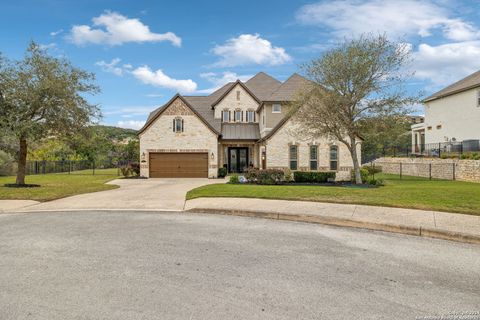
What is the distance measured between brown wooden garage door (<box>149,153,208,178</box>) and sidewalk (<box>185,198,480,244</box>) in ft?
50.4

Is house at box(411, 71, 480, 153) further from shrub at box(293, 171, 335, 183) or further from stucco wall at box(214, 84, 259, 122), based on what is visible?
stucco wall at box(214, 84, 259, 122)

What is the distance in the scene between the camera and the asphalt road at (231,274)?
12.9 feet

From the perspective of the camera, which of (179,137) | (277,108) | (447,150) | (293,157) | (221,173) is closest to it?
(293,157)

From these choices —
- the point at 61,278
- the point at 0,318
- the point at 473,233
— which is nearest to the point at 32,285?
the point at 61,278

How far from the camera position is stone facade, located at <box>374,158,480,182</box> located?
836 inches

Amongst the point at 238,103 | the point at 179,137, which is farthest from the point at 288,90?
the point at 179,137

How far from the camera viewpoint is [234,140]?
1185 inches

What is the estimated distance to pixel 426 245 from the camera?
6.81 metres

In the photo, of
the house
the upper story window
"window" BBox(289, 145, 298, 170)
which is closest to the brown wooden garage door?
the upper story window

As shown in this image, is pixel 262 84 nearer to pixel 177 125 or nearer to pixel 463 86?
pixel 177 125

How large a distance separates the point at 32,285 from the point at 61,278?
1.23 feet

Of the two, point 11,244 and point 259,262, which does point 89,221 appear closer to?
point 11,244

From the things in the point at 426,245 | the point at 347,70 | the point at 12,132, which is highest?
the point at 347,70

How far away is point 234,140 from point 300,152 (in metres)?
6.85
